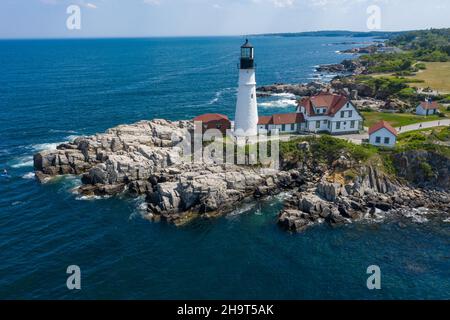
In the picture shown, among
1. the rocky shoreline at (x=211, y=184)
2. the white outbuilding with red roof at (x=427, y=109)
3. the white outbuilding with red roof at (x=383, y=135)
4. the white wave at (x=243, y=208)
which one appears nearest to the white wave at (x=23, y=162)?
the rocky shoreline at (x=211, y=184)

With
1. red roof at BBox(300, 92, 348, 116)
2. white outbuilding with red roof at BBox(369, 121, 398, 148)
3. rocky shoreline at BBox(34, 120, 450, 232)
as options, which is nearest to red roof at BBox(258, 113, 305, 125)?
red roof at BBox(300, 92, 348, 116)

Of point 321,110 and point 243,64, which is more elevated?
point 243,64

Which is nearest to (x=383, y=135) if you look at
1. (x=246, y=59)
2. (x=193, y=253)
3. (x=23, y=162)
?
(x=246, y=59)

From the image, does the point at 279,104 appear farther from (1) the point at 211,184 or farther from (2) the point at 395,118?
(1) the point at 211,184

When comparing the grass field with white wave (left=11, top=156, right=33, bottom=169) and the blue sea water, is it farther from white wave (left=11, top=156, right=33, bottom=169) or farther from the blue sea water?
white wave (left=11, top=156, right=33, bottom=169)
